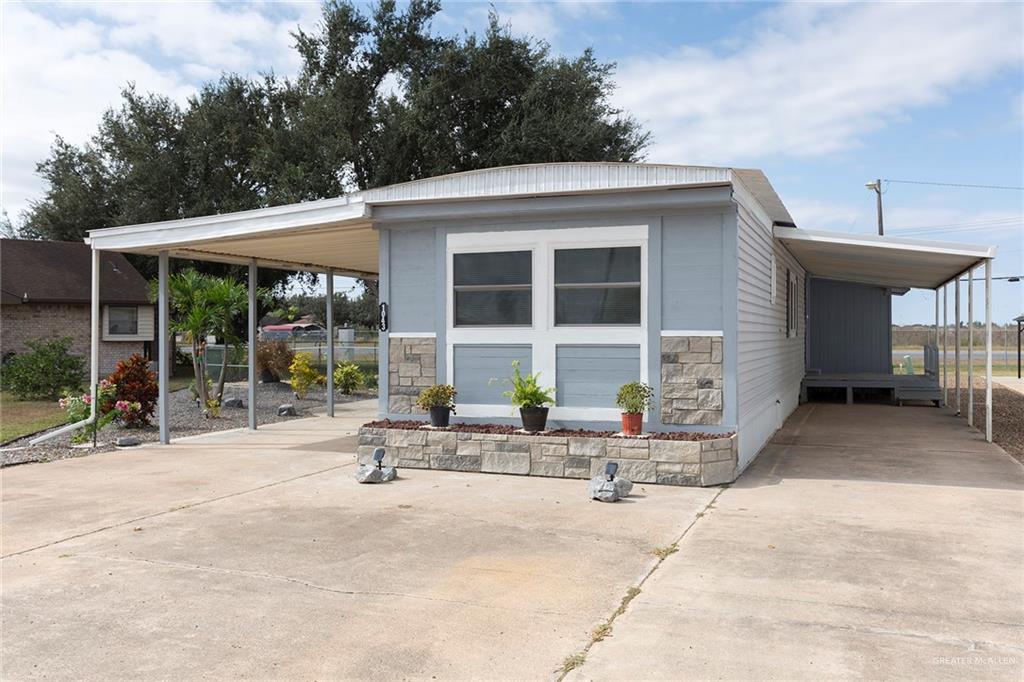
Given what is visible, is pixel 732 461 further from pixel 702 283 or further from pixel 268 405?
pixel 268 405

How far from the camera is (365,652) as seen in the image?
137 inches

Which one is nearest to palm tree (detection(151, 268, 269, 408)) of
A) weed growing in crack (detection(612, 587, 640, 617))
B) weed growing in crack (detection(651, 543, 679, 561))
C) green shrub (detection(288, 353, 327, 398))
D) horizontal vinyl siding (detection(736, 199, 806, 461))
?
green shrub (detection(288, 353, 327, 398))

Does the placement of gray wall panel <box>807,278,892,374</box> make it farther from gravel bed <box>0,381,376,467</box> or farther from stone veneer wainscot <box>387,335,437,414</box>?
stone veneer wainscot <box>387,335,437,414</box>

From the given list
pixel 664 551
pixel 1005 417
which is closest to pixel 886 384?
pixel 1005 417

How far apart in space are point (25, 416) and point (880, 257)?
45.4 ft

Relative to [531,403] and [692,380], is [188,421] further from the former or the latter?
[692,380]

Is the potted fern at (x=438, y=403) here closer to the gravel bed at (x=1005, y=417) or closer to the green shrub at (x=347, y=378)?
the gravel bed at (x=1005, y=417)

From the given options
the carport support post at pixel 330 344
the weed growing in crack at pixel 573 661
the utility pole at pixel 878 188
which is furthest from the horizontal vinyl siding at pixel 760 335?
the utility pole at pixel 878 188

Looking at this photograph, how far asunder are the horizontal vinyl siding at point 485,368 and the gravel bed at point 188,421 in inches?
180

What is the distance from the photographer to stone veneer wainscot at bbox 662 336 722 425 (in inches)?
298

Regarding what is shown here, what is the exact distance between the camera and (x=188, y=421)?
1266 cm

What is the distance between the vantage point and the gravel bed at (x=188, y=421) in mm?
9469

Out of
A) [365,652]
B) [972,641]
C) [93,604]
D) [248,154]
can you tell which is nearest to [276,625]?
[365,652]

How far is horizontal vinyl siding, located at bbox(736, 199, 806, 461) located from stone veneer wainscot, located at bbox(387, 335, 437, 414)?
10.6 ft
